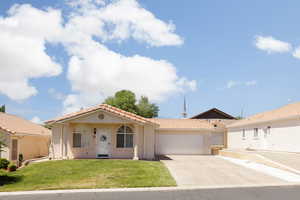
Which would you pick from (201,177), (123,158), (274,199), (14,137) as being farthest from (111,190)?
(14,137)

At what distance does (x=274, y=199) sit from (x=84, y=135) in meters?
15.2

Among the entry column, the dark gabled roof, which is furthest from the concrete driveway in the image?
the dark gabled roof

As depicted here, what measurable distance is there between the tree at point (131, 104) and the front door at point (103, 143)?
3069 cm

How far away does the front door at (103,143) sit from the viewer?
2270 centimetres

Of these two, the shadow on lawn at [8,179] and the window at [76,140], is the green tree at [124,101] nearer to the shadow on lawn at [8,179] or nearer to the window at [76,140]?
the window at [76,140]

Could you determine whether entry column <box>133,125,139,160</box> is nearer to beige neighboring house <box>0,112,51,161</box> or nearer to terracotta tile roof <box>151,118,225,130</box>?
terracotta tile roof <box>151,118,225,130</box>

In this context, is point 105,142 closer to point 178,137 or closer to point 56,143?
point 56,143

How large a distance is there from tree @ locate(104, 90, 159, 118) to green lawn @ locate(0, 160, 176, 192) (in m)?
34.9

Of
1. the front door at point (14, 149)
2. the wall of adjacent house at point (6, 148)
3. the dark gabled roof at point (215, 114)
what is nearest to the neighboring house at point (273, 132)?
the dark gabled roof at point (215, 114)

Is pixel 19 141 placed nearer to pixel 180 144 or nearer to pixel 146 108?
pixel 180 144

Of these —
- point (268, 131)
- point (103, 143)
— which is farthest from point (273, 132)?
point (103, 143)

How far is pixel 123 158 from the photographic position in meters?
22.5

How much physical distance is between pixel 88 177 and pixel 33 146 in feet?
48.4

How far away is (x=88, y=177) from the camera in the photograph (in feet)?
48.6
